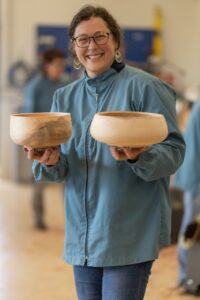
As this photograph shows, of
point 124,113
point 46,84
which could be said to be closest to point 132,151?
point 124,113

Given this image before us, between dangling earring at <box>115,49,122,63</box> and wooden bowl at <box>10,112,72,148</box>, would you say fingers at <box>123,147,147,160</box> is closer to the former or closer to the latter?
wooden bowl at <box>10,112,72,148</box>

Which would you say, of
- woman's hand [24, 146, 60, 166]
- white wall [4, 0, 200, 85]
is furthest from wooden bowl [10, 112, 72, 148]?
white wall [4, 0, 200, 85]

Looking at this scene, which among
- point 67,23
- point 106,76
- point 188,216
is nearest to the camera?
point 106,76

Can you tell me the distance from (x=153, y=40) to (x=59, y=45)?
90 cm

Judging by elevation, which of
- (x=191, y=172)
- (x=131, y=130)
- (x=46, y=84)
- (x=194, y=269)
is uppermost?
(x=131, y=130)

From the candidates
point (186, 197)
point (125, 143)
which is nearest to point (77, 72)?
point (186, 197)

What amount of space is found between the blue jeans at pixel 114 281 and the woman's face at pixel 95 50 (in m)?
0.52

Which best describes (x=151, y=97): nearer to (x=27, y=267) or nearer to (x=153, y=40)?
(x=27, y=267)

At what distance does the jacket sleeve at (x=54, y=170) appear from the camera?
1.50 m

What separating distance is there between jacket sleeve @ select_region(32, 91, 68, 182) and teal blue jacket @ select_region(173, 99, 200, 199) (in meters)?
1.23

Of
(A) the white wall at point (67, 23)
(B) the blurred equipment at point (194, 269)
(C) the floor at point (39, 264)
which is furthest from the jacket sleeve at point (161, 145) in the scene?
(A) the white wall at point (67, 23)

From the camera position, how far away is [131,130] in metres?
1.24

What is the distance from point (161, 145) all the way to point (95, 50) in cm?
30

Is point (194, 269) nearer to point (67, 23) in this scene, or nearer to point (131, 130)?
point (131, 130)
